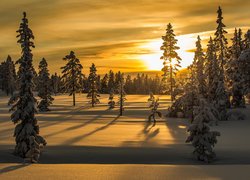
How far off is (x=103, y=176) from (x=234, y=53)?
50.4 m

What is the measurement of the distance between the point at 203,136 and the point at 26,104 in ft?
38.7

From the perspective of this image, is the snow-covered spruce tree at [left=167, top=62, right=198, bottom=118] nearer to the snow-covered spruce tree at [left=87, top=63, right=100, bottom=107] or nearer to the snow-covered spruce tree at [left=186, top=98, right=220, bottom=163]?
the snow-covered spruce tree at [left=186, top=98, right=220, bottom=163]

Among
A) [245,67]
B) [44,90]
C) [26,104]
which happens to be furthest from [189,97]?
[44,90]

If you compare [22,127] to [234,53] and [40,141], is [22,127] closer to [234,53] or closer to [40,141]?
[40,141]

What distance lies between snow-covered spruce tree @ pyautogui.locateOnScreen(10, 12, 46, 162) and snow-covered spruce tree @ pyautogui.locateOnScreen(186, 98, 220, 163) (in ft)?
A: 33.1

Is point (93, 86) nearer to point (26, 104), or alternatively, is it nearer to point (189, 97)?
point (189, 97)

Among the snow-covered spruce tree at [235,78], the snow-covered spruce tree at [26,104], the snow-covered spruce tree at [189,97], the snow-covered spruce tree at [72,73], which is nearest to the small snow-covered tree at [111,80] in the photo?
the snow-covered spruce tree at [72,73]

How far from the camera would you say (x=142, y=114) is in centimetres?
5750

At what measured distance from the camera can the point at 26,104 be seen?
2366 cm

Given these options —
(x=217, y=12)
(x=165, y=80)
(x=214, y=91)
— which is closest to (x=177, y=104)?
(x=214, y=91)

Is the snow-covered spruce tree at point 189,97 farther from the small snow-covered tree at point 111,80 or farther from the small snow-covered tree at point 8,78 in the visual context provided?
the small snow-covered tree at point 111,80

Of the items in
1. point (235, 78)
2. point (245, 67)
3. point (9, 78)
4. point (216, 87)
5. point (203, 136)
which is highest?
point (9, 78)

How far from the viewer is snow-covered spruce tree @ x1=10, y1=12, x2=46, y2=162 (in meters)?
22.9

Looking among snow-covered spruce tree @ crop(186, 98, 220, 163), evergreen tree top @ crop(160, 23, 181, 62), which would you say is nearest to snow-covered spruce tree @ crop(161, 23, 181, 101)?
evergreen tree top @ crop(160, 23, 181, 62)
